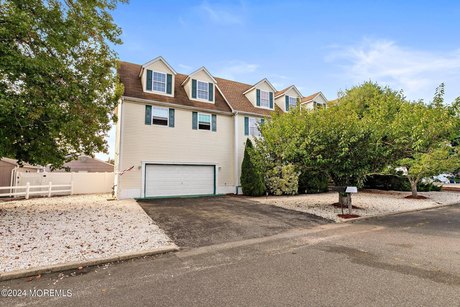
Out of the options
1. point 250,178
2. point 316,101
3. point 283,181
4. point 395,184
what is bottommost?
point 395,184

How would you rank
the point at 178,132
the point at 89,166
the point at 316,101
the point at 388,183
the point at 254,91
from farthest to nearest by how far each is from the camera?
the point at 89,166
the point at 388,183
the point at 316,101
the point at 254,91
the point at 178,132

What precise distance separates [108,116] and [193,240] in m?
8.22

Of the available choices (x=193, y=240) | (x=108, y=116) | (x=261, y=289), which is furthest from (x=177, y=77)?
(x=261, y=289)

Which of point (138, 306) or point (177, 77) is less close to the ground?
point (177, 77)

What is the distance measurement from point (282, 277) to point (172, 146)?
12559mm

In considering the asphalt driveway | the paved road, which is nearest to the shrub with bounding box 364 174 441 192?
the asphalt driveway

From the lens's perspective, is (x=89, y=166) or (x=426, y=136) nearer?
(x=426, y=136)

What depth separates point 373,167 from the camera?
10711 mm

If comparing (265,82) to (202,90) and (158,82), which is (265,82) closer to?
(202,90)

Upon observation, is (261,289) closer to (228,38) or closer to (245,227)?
(245,227)

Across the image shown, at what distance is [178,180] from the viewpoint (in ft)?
51.9

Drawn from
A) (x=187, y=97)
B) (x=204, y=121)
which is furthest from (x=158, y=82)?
(x=204, y=121)

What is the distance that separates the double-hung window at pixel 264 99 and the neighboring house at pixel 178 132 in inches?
9.1

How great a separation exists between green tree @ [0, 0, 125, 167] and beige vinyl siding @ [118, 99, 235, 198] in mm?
2823
